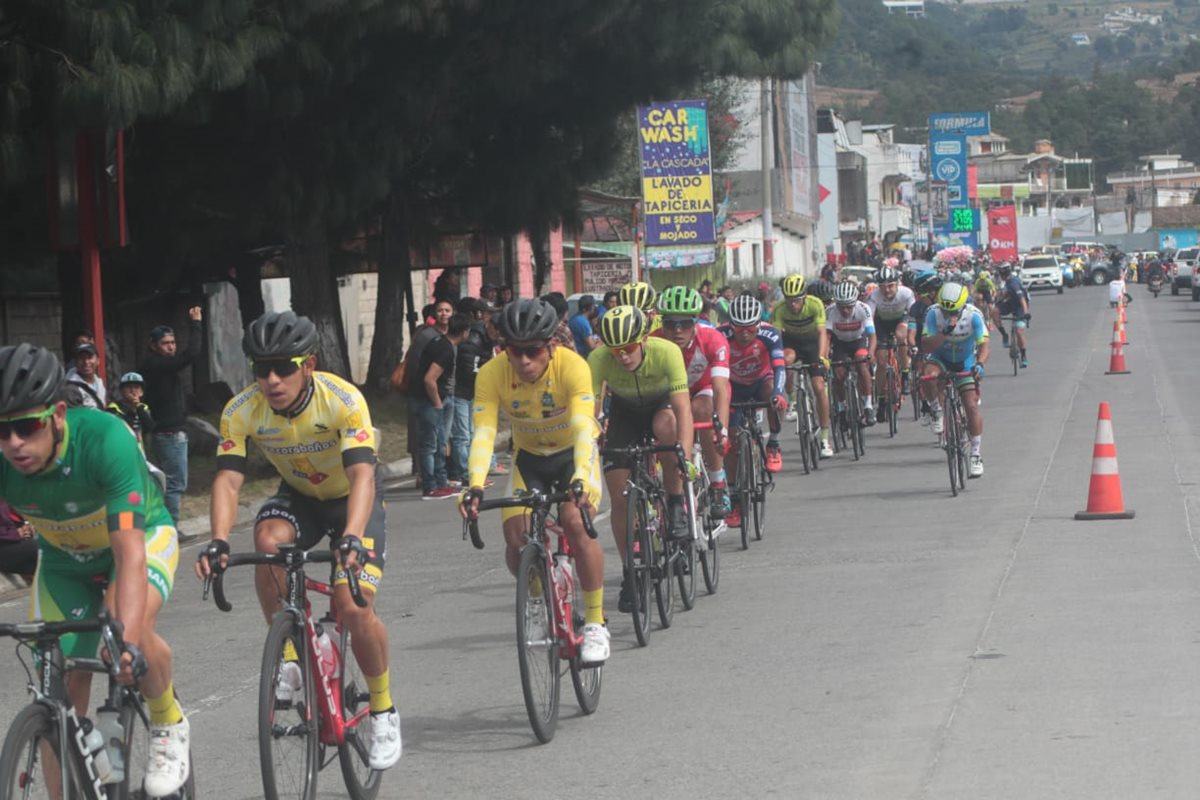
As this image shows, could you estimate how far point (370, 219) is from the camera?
26.4 m

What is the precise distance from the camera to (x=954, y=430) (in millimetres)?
15875

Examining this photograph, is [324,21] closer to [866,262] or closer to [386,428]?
[386,428]

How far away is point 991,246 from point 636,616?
8645 centimetres

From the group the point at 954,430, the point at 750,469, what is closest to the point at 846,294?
the point at 954,430

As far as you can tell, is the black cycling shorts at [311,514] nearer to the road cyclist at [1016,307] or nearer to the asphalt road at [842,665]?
the asphalt road at [842,665]

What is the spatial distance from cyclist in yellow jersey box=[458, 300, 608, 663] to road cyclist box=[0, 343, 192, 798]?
1987 millimetres

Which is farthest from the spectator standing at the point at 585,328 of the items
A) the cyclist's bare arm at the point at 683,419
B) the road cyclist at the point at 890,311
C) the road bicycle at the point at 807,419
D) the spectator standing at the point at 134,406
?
the cyclist's bare arm at the point at 683,419

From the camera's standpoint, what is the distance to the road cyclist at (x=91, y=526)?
Result: 5285 mm

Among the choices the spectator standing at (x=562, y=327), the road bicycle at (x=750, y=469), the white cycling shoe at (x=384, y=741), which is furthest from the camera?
the spectator standing at (x=562, y=327)

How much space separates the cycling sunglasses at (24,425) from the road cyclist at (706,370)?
7.10 metres

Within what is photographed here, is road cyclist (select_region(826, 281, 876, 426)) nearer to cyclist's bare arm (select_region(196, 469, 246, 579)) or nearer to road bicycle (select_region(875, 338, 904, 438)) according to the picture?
road bicycle (select_region(875, 338, 904, 438))

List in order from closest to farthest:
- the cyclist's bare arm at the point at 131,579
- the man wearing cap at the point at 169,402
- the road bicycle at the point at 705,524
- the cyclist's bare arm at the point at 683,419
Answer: the cyclist's bare arm at the point at 131,579 → the cyclist's bare arm at the point at 683,419 → the road bicycle at the point at 705,524 → the man wearing cap at the point at 169,402

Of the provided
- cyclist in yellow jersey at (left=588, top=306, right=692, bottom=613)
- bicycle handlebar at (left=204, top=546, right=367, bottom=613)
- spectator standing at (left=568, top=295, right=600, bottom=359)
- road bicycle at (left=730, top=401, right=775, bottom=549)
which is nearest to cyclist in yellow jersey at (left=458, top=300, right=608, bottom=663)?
cyclist in yellow jersey at (left=588, top=306, right=692, bottom=613)

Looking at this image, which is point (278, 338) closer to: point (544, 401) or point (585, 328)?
point (544, 401)
